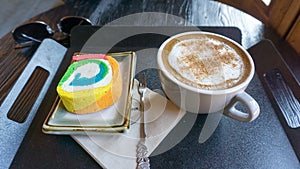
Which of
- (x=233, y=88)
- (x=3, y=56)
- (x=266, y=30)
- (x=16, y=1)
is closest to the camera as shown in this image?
(x=233, y=88)

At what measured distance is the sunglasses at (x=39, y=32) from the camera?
632 mm

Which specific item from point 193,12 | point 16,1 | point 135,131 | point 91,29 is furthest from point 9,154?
point 16,1

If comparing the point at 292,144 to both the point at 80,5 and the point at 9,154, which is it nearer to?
the point at 9,154

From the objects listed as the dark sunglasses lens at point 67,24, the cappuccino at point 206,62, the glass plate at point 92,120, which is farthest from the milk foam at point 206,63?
the dark sunglasses lens at point 67,24

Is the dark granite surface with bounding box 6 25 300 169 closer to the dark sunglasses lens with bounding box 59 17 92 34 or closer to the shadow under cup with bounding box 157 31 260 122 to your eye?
the shadow under cup with bounding box 157 31 260 122

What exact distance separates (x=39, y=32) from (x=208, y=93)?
51 cm

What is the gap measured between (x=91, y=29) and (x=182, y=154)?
1.41 feet

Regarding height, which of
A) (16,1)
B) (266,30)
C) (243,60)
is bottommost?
(16,1)

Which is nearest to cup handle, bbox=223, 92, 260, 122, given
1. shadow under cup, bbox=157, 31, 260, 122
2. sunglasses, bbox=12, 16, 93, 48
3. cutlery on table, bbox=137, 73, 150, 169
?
shadow under cup, bbox=157, 31, 260, 122

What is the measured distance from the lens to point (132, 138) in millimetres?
412

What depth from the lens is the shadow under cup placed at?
38cm

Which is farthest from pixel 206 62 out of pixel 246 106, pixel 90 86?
pixel 90 86

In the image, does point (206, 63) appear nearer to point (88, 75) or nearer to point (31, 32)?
point (88, 75)

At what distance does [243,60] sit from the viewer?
1.42 feet
